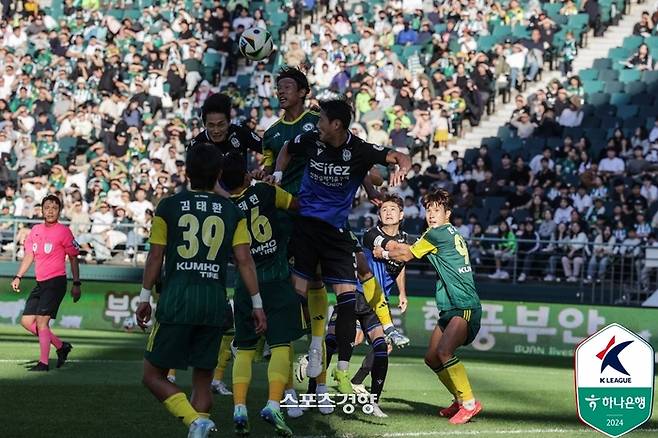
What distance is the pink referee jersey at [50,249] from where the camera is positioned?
15.4m

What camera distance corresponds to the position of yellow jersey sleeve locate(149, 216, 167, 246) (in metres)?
8.91

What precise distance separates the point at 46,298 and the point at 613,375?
8.60 metres

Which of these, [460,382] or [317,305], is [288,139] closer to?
[317,305]

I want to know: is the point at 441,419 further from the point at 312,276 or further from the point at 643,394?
the point at 643,394

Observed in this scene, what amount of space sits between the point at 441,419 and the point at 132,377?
4249mm

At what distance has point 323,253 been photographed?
38.2 ft

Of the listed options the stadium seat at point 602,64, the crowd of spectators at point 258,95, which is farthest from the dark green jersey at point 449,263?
the stadium seat at point 602,64

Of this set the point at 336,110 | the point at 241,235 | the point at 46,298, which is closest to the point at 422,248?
the point at 336,110

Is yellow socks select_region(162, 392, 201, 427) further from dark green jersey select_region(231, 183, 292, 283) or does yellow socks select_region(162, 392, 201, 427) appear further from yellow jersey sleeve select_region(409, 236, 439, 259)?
yellow jersey sleeve select_region(409, 236, 439, 259)

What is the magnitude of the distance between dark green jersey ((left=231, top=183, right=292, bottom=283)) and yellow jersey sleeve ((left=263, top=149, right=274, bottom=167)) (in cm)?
178

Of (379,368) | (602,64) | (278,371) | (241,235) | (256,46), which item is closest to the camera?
(241,235)

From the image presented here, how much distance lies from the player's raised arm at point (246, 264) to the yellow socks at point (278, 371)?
1187 millimetres

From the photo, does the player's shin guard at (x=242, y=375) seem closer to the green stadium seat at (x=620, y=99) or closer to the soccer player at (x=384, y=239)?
the soccer player at (x=384, y=239)

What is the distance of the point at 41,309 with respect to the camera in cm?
1534
